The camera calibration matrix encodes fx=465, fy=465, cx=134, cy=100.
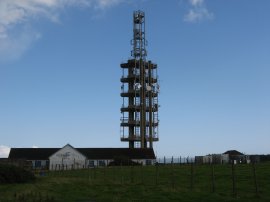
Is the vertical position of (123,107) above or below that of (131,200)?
above

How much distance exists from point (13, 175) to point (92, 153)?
2212 inches

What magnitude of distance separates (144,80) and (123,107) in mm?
7634

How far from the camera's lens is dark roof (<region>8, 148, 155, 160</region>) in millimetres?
95531

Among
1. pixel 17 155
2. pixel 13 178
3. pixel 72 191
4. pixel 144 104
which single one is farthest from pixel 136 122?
pixel 72 191

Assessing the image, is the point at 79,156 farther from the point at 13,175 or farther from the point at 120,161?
the point at 13,175

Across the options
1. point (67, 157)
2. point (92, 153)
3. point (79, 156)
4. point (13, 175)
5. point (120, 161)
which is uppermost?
point (92, 153)

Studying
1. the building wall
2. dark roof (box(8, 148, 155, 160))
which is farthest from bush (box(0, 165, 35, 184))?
dark roof (box(8, 148, 155, 160))

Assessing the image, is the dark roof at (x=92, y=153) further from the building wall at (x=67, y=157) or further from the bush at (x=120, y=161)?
the bush at (x=120, y=161)

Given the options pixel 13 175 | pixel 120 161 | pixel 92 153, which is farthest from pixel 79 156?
pixel 13 175

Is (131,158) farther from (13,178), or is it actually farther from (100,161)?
(13,178)

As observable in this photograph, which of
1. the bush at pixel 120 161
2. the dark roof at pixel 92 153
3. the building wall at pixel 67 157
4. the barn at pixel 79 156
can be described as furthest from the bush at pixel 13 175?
the dark roof at pixel 92 153

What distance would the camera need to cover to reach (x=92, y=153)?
98250mm

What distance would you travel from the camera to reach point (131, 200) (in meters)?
24.2

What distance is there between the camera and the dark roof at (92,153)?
95.5 metres
